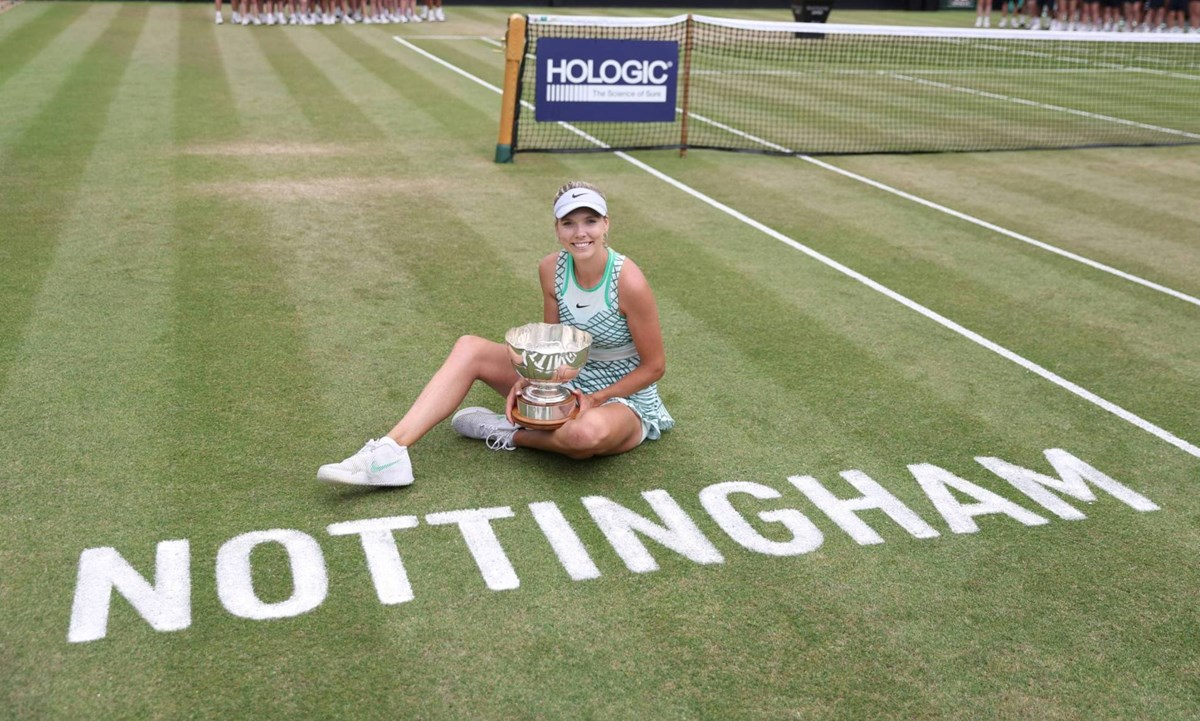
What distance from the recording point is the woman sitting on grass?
19.5 ft

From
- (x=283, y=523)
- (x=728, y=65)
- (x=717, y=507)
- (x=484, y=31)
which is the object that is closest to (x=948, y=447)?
(x=717, y=507)

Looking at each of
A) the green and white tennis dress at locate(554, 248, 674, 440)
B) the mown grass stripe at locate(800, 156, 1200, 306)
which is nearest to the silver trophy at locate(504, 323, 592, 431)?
the green and white tennis dress at locate(554, 248, 674, 440)

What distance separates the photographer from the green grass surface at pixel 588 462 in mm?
4551

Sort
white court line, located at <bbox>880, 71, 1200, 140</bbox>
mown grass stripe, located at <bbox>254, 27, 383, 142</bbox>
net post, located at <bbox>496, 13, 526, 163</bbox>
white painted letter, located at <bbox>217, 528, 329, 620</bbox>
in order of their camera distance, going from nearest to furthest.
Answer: white painted letter, located at <bbox>217, 528, 329, 620</bbox>, net post, located at <bbox>496, 13, 526, 163</bbox>, mown grass stripe, located at <bbox>254, 27, 383, 142</bbox>, white court line, located at <bbox>880, 71, 1200, 140</bbox>

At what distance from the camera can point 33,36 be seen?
2377cm

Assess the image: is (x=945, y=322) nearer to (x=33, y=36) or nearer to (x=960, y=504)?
(x=960, y=504)

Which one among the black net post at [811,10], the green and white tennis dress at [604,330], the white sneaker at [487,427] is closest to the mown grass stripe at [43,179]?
the white sneaker at [487,427]

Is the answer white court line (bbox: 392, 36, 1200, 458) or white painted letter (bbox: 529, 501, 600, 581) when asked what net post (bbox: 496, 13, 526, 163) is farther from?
white painted letter (bbox: 529, 501, 600, 581)

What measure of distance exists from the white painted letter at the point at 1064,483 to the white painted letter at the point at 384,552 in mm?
3285

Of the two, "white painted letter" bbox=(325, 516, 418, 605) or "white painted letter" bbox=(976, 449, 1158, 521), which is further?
"white painted letter" bbox=(976, 449, 1158, 521)

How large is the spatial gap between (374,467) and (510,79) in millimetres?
8895

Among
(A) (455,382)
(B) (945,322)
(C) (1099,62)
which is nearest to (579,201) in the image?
(A) (455,382)

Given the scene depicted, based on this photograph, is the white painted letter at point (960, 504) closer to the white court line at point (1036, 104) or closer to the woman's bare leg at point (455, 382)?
the woman's bare leg at point (455, 382)

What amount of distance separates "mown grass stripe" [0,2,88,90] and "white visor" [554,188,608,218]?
14.9 m
